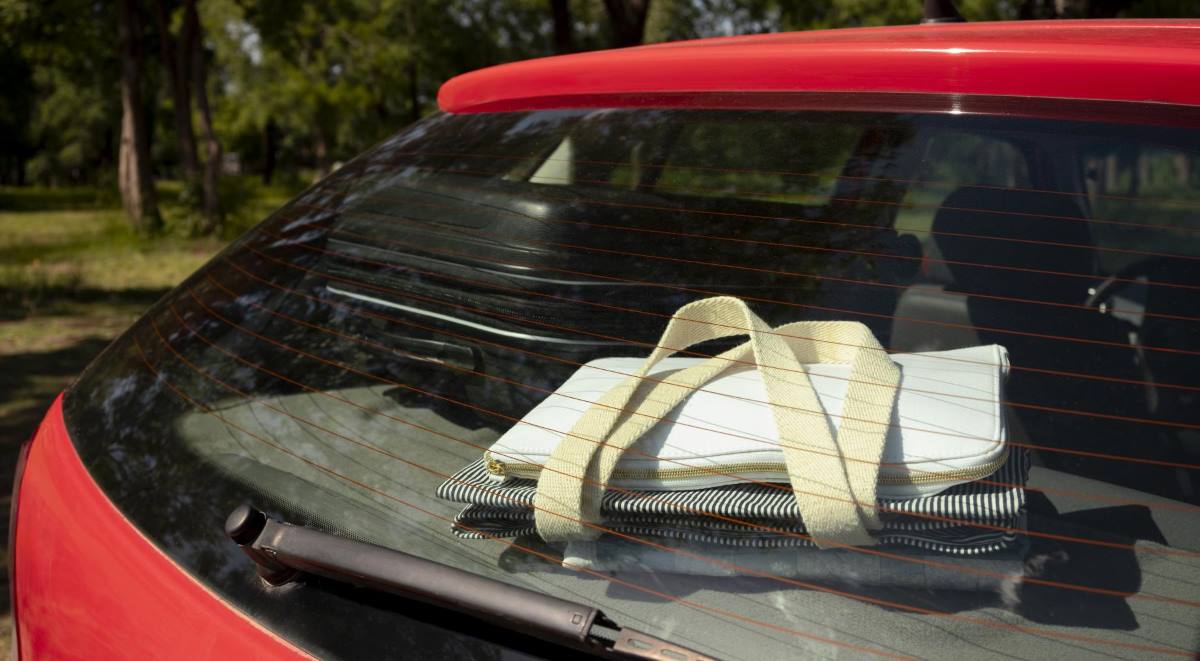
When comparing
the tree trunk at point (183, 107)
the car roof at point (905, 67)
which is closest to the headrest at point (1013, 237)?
the car roof at point (905, 67)

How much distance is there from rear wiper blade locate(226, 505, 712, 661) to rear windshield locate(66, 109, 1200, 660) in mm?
52

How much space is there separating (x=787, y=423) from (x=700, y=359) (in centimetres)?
24

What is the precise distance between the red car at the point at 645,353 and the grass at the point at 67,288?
7.60 feet

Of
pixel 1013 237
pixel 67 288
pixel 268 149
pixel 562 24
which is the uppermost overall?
pixel 1013 237

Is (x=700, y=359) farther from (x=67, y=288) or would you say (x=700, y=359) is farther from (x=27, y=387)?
(x=67, y=288)

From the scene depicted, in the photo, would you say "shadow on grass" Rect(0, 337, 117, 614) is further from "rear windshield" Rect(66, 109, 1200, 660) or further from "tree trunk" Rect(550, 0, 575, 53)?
"tree trunk" Rect(550, 0, 575, 53)

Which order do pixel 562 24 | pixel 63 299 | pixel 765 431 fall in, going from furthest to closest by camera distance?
pixel 562 24
pixel 63 299
pixel 765 431

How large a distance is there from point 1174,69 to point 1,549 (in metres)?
4.32

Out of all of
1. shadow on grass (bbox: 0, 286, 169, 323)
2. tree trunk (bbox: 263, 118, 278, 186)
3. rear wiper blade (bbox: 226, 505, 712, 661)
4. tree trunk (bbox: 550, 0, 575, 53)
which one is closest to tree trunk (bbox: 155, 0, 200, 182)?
shadow on grass (bbox: 0, 286, 169, 323)

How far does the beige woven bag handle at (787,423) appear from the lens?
115 centimetres

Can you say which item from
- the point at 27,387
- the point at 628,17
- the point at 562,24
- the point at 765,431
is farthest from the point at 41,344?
the point at 765,431

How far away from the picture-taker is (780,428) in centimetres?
121

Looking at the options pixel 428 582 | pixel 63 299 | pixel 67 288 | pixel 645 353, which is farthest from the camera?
pixel 67 288

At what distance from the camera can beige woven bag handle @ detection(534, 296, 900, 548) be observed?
3.77 ft
